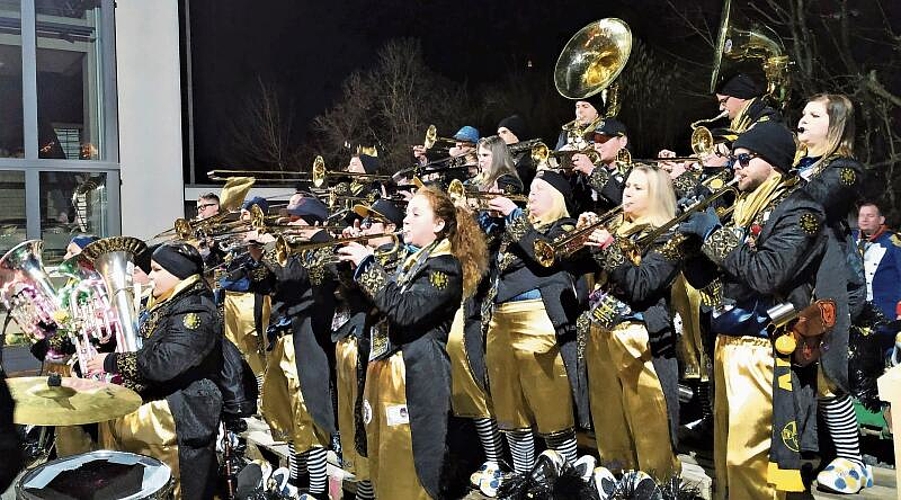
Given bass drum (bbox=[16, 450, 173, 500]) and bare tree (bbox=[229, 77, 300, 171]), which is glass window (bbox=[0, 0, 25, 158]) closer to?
bare tree (bbox=[229, 77, 300, 171])

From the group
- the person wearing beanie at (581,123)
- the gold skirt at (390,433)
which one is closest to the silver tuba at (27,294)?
the gold skirt at (390,433)

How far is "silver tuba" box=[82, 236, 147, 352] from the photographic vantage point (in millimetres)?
4781

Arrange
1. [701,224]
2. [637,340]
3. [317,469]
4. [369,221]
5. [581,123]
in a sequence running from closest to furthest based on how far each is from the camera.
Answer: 1. [701,224]
2. [637,340]
3. [369,221]
4. [317,469]
5. [581,123]

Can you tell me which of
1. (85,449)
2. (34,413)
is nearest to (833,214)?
(34,413)

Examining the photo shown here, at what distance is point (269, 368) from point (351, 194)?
1.84m

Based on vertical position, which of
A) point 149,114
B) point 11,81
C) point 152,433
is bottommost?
point 152,433

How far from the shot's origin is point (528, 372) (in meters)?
4.90

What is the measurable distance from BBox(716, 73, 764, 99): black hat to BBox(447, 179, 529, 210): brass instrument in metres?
1.62

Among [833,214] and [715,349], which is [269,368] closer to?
[715,349]

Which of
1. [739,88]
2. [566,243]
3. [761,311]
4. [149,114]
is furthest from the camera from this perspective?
[149,114]

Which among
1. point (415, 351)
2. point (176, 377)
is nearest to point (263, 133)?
point (176, 377)

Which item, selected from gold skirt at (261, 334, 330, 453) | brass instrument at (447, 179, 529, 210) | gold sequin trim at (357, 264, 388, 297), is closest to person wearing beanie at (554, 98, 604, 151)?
brass instrument at (447, 179, 529, 210)

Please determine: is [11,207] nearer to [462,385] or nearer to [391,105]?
[391,105]

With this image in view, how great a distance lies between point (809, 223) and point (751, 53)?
2.59 m
